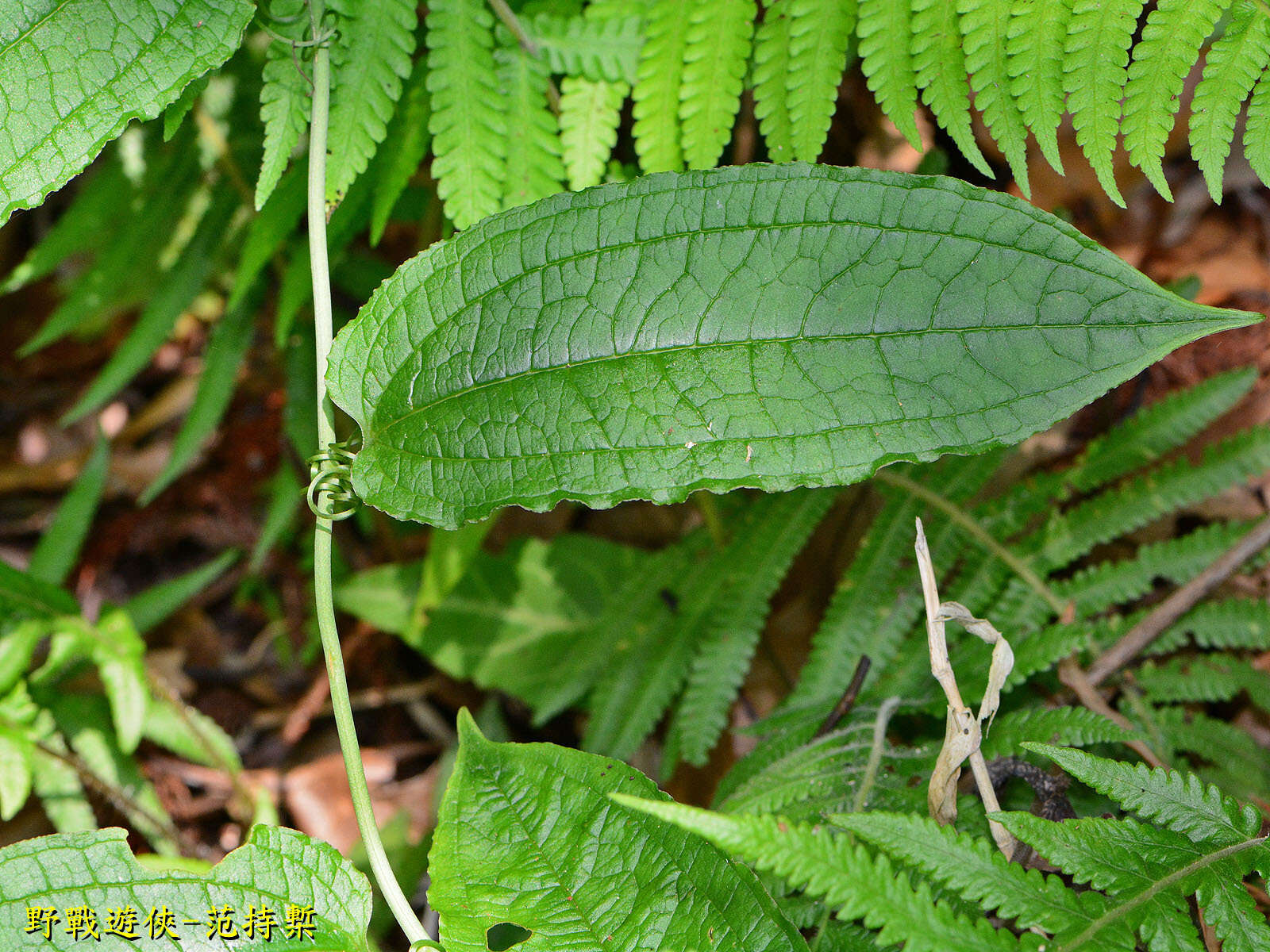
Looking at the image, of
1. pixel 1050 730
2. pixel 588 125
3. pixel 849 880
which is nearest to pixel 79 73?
pixel 588 125

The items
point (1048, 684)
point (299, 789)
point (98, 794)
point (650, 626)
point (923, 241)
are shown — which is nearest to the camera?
point (923, 241)

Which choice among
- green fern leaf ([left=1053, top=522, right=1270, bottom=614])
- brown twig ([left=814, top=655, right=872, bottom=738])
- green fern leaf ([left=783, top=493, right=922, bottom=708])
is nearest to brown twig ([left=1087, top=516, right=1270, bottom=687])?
green fern leaf ([left=1053, top=522, right=1270, bottom=614])

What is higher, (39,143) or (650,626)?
(39,143)

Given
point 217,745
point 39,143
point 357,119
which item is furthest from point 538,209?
point 217,745

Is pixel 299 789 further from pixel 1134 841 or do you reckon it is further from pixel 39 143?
pixel 1134 841

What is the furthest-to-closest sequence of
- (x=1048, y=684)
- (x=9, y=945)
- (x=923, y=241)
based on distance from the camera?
(x=1048, y=684)
(x=923, y=241)
(x=9, y=945)

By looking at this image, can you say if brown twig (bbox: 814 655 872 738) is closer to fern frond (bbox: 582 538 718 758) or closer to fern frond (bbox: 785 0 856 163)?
fern frond (bbox: 582 538 718 758)
